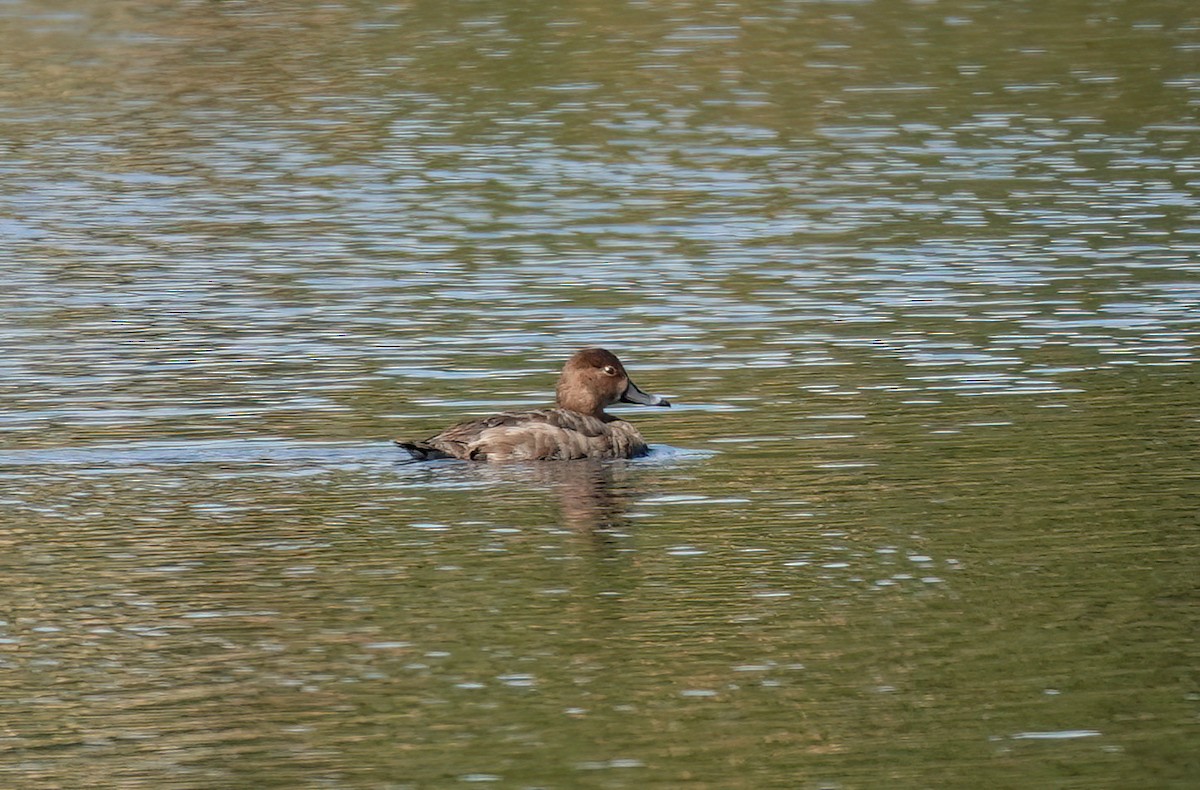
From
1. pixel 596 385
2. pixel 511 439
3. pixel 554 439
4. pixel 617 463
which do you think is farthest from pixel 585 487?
pixel 596 385

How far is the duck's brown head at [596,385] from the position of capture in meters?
17.0

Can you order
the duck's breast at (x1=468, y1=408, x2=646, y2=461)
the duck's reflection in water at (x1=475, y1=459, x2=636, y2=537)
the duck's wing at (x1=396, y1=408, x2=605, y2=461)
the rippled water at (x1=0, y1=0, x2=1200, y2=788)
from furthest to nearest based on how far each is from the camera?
1. the duck's breast at (x1=468, y1=408, x2=646, y2=461)
2. the duck's wing at (x1=396, y1=408, x2=605, y2=461)
3. the duck's reflection in water at (x1=475, y1=459, x2=636, y2=537)
4. the rippled water at (x1=0, y1=0, x2=1200, y2=788)

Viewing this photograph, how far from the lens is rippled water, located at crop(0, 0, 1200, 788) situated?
10.4 m

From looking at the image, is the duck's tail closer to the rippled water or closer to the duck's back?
the duck's back

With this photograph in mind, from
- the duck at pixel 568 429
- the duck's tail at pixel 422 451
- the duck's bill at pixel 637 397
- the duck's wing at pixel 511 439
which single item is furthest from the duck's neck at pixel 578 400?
the duck's tail at pixel 422 451

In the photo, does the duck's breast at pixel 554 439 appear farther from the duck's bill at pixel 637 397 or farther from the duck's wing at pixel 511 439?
the duck's bill at pixel 637 397

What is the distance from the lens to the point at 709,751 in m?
9.98

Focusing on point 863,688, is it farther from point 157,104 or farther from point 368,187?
point 157,104

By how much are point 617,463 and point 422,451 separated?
54.1 inches

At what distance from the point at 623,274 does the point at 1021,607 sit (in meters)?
11.8

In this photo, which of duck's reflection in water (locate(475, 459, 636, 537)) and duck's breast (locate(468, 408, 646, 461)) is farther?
duck's breast (locate(468, 408, 646, 461))

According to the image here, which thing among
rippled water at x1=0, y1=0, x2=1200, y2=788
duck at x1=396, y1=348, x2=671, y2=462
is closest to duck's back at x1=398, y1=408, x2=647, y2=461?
duck at x1=396, y1=348, x2=671, y2=462

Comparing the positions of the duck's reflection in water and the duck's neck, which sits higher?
the duck's neck

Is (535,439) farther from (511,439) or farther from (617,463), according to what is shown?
(617,463)
